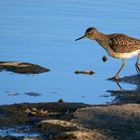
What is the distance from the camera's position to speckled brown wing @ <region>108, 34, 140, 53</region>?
15844 millimetres

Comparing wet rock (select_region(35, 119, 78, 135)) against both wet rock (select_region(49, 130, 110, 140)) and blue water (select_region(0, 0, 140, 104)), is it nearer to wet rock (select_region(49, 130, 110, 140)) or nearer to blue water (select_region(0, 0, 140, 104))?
wet rock (select_region(49, 130, 110, 140))

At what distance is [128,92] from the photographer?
13.4 meters

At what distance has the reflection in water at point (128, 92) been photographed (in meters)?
12.8

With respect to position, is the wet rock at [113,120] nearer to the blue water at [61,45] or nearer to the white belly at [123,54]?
the blue water at [61,45]

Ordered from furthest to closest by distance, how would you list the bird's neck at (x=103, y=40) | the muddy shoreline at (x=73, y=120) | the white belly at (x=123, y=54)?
1. the bird's neck at (x=103, y=40)
2. the white belly at (x=123, y=54)
3. the muddy shoreline at (x=73, y=120)

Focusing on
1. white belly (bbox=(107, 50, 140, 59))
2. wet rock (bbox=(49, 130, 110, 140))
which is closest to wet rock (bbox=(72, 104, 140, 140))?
wet rock (bbox=(49, 130, 110, 140))

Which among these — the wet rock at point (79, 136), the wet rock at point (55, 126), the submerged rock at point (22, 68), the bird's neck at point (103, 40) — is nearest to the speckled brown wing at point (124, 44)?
the bird's neck at point (103, 40)

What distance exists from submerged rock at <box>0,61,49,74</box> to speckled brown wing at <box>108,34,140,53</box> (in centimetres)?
179

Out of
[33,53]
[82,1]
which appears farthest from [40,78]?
[82,1]

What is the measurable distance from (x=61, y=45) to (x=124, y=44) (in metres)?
1.81

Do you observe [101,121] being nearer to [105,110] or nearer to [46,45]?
[105,110]

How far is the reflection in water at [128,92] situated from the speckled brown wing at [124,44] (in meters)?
1.15

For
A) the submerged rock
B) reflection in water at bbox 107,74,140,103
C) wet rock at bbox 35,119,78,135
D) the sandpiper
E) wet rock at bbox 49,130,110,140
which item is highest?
the sandpiper

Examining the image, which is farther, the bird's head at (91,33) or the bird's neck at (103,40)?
the bird's head at (91,33)
